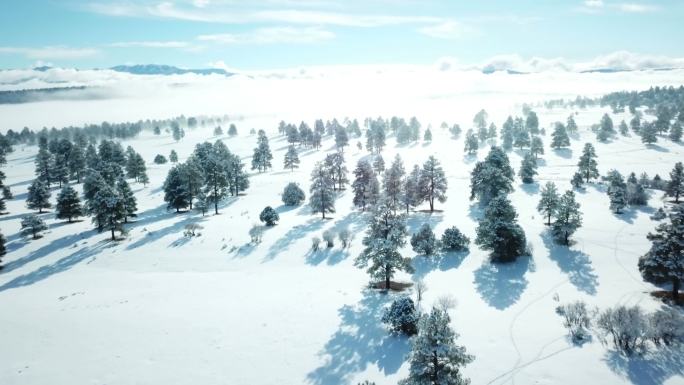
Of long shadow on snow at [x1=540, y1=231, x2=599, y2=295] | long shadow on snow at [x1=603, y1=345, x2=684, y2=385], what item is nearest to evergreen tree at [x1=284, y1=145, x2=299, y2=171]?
long shadow on snow at [x1=540, y1=231, x2=599, y2=295]

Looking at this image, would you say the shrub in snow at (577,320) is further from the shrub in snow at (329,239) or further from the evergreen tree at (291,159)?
the evergreen tree at (291,159)

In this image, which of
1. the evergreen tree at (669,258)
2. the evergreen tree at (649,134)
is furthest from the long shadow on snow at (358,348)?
the evergreen tree at (649,134)

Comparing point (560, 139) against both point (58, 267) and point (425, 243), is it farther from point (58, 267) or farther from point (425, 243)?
point (58, 267)

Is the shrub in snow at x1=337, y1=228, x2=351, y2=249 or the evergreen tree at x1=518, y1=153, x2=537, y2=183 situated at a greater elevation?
the evergreen tree at x1=518, y1=153, x2=537, y2=183

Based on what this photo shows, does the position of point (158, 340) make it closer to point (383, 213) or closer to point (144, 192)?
point (383, 213)

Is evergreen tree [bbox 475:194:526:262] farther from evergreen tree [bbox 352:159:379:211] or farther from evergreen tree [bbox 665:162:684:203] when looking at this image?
evergreen tree [bbox 665:162:684:203]

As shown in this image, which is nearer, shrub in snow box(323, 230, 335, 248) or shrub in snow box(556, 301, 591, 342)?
shrub in snow box(556, 301, 591, 342)
